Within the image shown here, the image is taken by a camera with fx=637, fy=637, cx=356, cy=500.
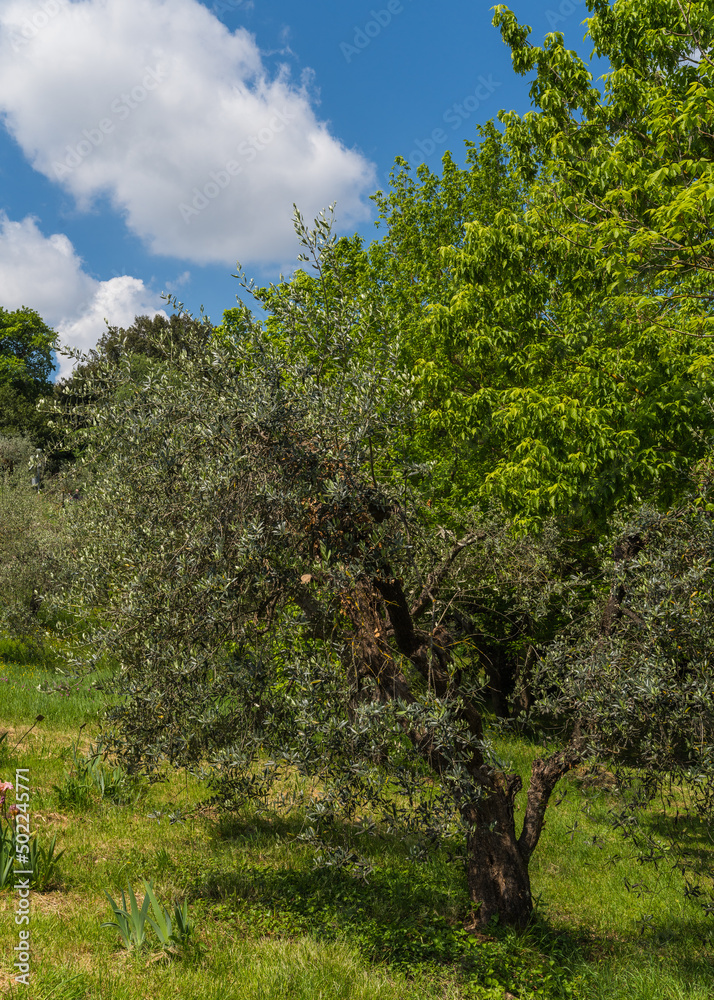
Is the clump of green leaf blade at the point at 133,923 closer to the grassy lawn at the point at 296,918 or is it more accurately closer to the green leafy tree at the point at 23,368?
the grassy lawn at the point at 296,918

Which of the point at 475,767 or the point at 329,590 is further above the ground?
Result: the point at 329,590

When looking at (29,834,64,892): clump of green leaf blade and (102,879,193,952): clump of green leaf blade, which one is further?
(29,834,64,892): clump of green leaf blade

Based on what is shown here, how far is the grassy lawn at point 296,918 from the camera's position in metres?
4.70

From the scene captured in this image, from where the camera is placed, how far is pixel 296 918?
5914 millimetres

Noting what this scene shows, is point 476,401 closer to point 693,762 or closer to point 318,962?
point 693,762

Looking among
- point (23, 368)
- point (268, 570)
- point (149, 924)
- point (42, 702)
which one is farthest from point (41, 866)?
point (23, 368)

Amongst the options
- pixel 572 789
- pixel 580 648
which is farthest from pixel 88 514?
pixel 572 789

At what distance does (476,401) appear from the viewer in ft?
40.9

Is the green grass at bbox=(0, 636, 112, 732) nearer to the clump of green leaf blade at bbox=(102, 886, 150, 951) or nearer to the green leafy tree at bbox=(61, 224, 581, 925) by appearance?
the clump of green leaf blade at bbox=(102, 886, 150, 951)

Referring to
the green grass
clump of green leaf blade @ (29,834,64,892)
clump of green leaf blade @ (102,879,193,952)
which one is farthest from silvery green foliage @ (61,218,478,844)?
the green grass

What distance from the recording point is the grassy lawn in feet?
15.4

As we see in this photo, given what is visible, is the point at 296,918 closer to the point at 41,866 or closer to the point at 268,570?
the point at 41,866

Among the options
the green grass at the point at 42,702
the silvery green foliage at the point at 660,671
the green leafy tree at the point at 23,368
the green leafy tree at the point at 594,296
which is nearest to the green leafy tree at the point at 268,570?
the silvery green foliage at the point at 660,671

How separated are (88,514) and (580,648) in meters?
5.20
